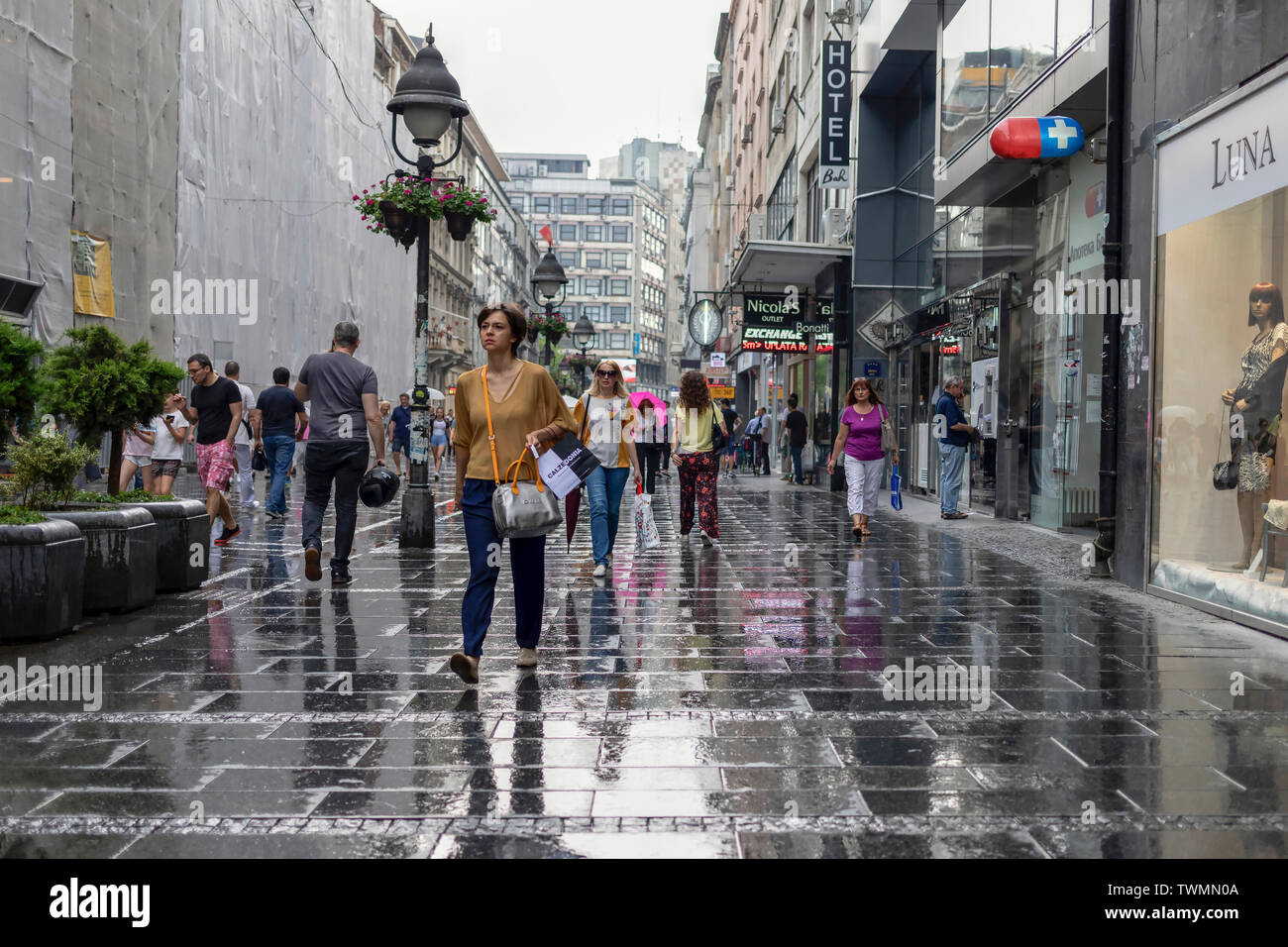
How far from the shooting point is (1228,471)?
27.8 feet

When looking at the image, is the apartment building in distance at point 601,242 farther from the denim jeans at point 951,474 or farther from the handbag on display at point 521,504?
the handbag on display at point 521,504

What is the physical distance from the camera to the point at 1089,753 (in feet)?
15.6

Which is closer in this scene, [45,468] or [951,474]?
[45,468]

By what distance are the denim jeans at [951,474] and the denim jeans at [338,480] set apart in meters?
9.21

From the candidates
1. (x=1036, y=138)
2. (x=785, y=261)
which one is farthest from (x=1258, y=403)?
(x=785, y=261)

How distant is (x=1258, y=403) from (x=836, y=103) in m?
17.4

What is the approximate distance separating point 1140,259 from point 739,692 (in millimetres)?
5531

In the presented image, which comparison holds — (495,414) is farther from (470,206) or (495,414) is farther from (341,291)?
Answer: (341,291)

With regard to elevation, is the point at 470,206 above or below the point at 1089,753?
above

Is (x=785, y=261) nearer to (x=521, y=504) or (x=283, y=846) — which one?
(x=521, y=504)

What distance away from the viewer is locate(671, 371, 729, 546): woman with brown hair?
42.7 feet

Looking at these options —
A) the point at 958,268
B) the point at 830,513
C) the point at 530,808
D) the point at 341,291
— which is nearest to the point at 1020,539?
the point at 830,513

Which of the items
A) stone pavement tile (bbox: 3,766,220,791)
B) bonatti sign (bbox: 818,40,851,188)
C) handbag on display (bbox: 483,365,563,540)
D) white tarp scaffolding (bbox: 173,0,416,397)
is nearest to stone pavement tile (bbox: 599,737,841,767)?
handbag on display (bbox: 483,365,563,540)

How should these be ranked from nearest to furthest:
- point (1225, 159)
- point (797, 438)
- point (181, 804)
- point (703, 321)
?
point (181, 804), point (1225, 159), point (797, 438), point (703, 321)
